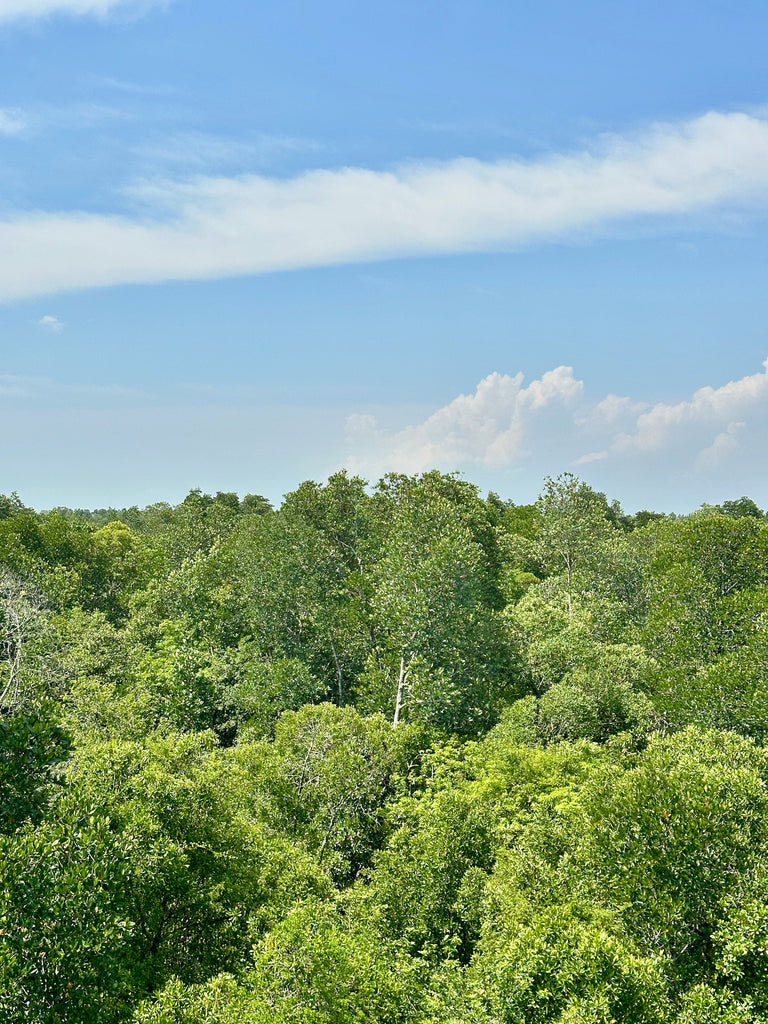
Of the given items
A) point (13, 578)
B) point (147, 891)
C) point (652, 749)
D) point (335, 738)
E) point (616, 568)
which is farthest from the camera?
point (616, 568)

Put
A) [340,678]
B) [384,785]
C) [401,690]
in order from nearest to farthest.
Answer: [384,785], [401,690], [340,678]

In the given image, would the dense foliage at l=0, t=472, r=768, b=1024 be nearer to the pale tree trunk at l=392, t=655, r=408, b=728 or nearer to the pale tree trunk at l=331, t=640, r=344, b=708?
the pale tree trunk at l=392, t=655, r=408, b=728

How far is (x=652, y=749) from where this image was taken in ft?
79.4

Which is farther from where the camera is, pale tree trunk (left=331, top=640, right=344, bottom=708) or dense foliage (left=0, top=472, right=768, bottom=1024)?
pale tree trunk (left=331, top=640, right=344, bottom=708)

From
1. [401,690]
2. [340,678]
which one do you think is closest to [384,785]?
[401,690]

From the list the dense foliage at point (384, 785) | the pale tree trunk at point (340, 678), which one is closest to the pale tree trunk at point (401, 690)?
the dense foliage at point (384, 785)

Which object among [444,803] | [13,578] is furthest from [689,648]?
[13,578]

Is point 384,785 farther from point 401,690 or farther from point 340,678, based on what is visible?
point 340,678

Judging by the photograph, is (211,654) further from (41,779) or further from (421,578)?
(41,779)

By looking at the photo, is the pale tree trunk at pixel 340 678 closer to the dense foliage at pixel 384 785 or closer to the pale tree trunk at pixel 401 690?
the dense foliage at pixel 384 785

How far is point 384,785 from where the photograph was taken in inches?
1291

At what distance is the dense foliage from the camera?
14.7 metres

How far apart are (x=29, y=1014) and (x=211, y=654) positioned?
3391 centimetres

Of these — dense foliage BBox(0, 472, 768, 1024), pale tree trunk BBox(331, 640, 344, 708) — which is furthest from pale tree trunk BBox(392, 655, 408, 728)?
pale tree trunk BBox(331, 640, 344, 708)
